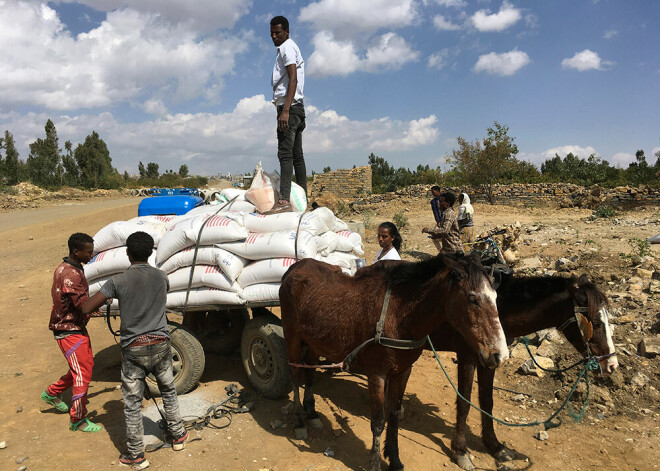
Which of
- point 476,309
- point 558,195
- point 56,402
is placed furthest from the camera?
point 558,195

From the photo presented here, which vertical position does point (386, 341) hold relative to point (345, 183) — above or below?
below

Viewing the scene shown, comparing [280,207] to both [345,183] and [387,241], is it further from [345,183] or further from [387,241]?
[345,183]

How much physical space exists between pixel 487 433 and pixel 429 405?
100 centimetres

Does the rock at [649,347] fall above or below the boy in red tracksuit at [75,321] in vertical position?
below

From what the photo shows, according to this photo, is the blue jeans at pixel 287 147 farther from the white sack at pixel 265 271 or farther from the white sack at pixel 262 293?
the white sack at pixel 262 293

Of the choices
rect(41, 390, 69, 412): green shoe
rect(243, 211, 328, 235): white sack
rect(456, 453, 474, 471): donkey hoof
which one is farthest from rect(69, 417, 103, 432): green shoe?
rect(456, 453, 474, 471): donkey hoof

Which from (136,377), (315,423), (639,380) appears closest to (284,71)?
(136,377)

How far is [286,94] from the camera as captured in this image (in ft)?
18.2

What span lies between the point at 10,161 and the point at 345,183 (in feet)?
111

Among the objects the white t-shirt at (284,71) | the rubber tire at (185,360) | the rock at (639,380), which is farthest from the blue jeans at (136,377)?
the rock at (639,380)

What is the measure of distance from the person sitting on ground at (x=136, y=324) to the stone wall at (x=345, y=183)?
2265 centimetres

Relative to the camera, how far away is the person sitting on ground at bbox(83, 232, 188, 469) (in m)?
3.46

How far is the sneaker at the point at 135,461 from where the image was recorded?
3.48m

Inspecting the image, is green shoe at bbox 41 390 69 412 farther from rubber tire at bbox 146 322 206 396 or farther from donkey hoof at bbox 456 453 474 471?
donkey hoof at bbox 456 453 474 471
